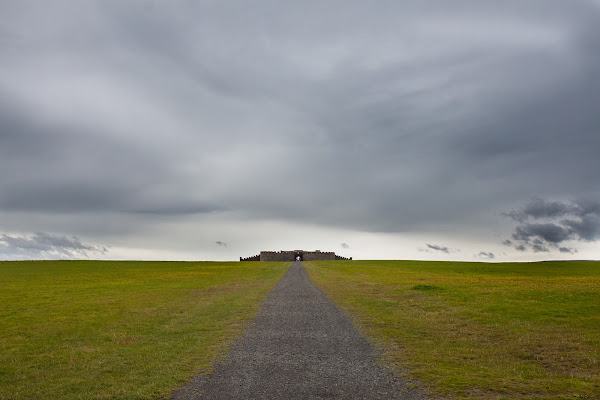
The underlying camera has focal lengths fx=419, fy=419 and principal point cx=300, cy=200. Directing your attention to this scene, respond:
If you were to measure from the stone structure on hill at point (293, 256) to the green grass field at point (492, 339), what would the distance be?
143 meters

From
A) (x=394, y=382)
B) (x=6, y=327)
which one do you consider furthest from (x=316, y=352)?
(x=6, y=327)

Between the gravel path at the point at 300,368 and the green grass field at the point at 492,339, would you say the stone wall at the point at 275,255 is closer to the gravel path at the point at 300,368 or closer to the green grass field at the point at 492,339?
the green grass field at the point at 492,339

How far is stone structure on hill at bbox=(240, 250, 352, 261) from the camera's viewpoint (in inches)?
6831

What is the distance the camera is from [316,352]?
14430 mm

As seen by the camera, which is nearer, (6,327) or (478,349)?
(478,349)

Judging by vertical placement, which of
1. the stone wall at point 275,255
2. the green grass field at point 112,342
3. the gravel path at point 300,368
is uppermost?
the stone wall at point 275,255

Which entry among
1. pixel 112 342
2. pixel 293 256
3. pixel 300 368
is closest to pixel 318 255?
pixel 293 256

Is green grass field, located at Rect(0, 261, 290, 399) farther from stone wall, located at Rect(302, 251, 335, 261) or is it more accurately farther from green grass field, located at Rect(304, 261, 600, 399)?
stone wall, located at Rect(302, 251, 335, 261)

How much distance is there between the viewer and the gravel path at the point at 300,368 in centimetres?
1031

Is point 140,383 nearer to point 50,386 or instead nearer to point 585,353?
point 50,386

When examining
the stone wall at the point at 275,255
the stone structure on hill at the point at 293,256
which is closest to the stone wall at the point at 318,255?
the stone structure on hill at the point at 293,256

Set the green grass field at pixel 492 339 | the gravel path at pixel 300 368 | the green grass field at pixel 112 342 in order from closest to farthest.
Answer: the gravel path at pixel 300 368
the green grass field at pixel 492 339
the green grass field at pixel 112 342

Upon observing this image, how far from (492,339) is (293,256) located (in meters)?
163

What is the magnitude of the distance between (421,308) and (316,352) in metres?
14.1
